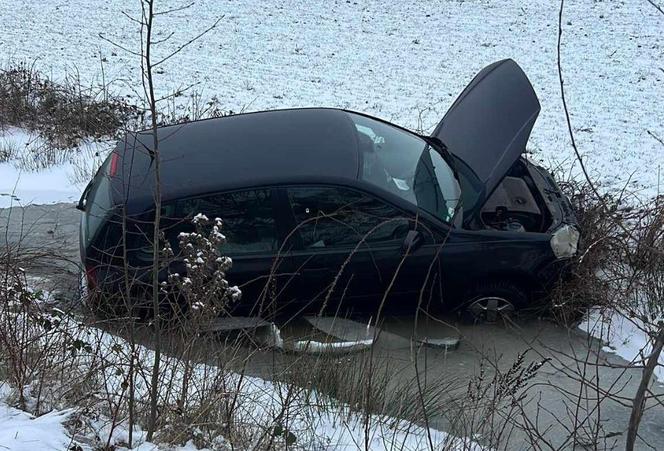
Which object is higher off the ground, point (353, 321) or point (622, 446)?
point (353, 321)

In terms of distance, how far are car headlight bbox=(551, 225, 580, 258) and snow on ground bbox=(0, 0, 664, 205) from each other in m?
3.92

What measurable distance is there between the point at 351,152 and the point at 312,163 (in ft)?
1.11

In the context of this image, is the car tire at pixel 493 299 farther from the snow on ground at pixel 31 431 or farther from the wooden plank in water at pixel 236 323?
the snow on ground at pixel 31 431

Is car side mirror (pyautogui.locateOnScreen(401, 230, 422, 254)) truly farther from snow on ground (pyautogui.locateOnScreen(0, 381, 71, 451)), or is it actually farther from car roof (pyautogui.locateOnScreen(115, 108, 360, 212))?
snow on ground (pyautogui.locateOnScreen(0, 381, 71, 451))

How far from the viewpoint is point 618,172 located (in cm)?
981

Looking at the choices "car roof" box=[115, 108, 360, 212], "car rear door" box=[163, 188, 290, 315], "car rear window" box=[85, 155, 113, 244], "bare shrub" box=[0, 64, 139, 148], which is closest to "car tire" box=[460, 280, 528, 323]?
"car roof" box=[115, 108, 360, 212]

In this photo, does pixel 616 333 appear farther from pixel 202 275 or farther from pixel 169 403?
pixel 202 275

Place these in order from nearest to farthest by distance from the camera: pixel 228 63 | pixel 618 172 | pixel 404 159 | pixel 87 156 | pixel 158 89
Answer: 1. pixel 404 159
2. pixel 87 156
3. pixel 618 172
4. pixel 158 89
5. pixel 228 63

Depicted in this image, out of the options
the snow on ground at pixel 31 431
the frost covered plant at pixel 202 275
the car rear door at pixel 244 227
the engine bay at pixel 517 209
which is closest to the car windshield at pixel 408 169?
the engine bay at pixel 517 209

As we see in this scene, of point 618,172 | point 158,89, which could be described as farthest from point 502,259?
point 158,89

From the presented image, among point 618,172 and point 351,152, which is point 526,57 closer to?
point 618,172

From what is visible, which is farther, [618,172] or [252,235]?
[618,172]

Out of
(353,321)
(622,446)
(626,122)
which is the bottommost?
(622,446)

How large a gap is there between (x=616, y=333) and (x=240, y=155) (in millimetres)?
A: 3169
